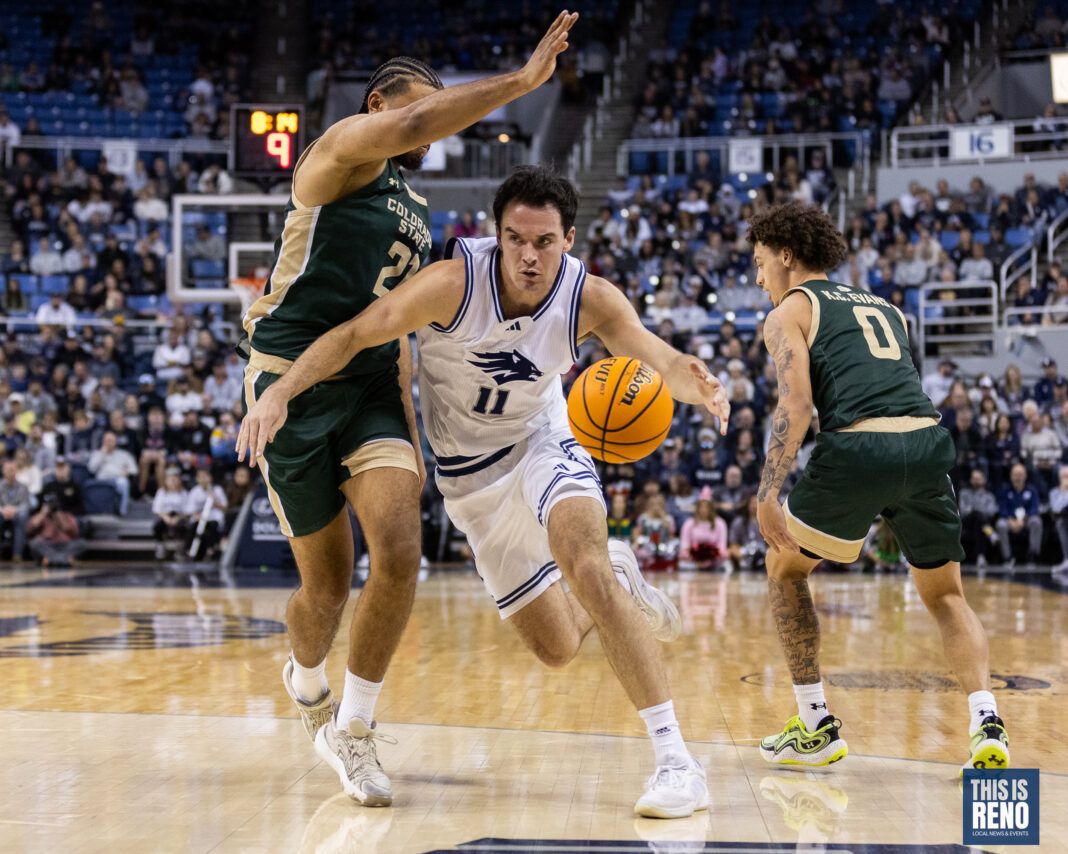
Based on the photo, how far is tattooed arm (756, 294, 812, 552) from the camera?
4.61 meters

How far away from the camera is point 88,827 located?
12.3 feet

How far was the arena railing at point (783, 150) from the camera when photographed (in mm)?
20938

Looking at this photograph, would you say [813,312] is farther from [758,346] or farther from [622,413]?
[758,346]

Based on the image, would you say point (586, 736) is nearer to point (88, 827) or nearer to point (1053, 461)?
point (88, 827)

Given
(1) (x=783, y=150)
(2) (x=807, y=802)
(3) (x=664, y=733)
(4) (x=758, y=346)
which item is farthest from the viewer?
(1) (x=783, y=150)

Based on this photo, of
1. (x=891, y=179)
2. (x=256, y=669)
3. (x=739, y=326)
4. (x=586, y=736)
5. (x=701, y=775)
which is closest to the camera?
(x=701, y=775)

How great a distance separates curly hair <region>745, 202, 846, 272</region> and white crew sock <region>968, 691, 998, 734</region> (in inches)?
65.3

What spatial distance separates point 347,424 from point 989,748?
2.44 m

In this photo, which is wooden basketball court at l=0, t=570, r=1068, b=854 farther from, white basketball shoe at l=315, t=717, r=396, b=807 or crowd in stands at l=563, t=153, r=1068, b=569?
crowd in stands at l=563, t=153, r=1068, b=569

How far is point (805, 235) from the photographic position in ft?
16.3

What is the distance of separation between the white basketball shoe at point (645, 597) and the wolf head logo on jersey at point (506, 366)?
89 cm

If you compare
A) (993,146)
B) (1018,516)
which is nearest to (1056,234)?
(993,146)

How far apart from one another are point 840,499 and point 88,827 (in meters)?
2.71

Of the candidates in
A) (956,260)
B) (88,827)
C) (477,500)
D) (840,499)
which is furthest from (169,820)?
(956,260)
